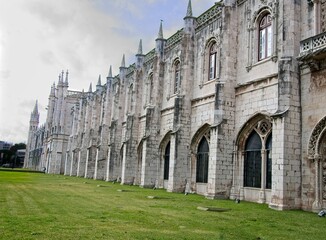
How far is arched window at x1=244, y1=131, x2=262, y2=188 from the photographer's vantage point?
746 inches

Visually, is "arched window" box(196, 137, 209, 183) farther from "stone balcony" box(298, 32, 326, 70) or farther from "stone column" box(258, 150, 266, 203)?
"stone balcony" box(298, 32, 326, 70)

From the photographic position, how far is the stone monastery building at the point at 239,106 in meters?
15.6

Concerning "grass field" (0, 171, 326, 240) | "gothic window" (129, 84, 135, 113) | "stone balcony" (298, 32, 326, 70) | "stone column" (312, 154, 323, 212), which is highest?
"gothic window" (129, 84, 135, 113)

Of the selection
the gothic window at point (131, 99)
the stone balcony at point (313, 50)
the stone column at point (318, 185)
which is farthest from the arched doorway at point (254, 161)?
the gothic window at point (131, 99)

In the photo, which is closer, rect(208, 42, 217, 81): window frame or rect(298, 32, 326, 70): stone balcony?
rect(298, 32, 326, 70): stone balcony

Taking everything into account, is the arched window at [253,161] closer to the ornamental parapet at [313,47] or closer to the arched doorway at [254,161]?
the arched doorway at [254,161]

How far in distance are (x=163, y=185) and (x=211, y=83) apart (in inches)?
373

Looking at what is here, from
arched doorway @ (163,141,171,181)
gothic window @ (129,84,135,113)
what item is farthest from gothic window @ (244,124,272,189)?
gothic window @ (129,84,135,113)

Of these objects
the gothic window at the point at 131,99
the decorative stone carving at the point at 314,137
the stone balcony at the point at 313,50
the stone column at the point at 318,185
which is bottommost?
the stone column at the point at 318,185

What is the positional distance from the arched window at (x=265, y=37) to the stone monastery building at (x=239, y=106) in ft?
0.18

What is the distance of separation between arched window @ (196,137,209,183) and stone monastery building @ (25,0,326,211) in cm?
7

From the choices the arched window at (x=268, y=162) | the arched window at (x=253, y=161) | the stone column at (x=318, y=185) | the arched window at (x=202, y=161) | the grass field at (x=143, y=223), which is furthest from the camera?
the arched window at (x=202, y=161)

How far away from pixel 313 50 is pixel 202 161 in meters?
11.0

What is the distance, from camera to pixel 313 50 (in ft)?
50.0
